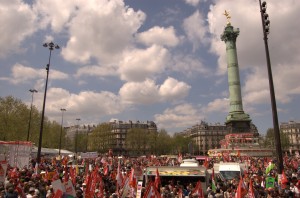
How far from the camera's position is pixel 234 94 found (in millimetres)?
73125

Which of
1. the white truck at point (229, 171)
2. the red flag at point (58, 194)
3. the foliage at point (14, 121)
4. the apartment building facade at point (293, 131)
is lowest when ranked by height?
the red flag at point (58, 194)

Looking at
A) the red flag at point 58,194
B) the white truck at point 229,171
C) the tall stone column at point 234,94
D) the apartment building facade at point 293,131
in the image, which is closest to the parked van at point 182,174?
the white truck at point 229,171

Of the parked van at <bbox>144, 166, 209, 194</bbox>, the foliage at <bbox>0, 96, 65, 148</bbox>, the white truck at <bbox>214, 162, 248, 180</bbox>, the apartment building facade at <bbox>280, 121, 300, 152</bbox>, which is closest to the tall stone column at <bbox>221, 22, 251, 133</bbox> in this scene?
the foliage at <bbox>0, 96, 65, 148</bbox>

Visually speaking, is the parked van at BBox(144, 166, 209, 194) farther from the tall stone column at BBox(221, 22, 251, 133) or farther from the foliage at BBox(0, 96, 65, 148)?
the tall stone column at BBox(221, 22, 251, 133)

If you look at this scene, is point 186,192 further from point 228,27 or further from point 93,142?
point 93,142

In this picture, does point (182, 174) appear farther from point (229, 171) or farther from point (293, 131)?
point (293, 131)

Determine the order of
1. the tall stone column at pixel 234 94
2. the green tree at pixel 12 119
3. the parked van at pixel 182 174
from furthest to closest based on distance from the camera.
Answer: the tall stone column at pixel 234 94 → the green tree at pixel 12 119 → the parked van at pixel 182 174

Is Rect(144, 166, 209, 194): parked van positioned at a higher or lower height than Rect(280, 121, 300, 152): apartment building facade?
lower

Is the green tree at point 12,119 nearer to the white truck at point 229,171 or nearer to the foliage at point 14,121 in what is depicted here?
the foliage at point 14,121

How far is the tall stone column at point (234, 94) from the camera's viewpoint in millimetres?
71375

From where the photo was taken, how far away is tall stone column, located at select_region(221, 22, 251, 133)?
71375mm

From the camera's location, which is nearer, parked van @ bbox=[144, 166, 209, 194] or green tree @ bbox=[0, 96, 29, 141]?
parked van @ bbox=[144, 166, 209, 194]

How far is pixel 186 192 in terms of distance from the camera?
53.7ft

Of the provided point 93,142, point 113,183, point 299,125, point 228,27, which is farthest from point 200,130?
point 113,183
